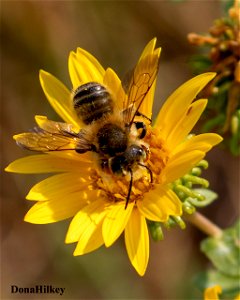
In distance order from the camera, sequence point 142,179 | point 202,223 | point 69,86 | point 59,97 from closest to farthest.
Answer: point 142,179, point 59,97, point 202,223, point 69,86

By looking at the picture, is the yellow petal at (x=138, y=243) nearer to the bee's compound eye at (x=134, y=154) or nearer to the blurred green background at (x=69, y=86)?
the bee's compound eye at (x=134, y=154)

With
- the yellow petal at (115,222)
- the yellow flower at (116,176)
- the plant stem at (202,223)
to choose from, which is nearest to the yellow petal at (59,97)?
the yellow flower at (116,176)

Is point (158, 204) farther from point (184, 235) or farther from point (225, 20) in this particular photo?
point (184, 235)

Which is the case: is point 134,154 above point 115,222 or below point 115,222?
above

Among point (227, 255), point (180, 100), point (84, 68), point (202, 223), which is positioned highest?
point (84, 68)

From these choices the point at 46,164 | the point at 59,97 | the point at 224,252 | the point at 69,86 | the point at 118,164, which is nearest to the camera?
the point at 118,164

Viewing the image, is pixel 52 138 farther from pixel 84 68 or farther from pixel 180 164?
pixel 180 164

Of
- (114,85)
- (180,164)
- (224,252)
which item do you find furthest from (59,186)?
(224,252)

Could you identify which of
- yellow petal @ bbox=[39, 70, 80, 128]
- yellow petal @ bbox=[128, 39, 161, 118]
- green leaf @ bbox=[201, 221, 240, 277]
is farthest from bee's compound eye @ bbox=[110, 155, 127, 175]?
green leaf @ bbox=[201, 221, 240, 277]
